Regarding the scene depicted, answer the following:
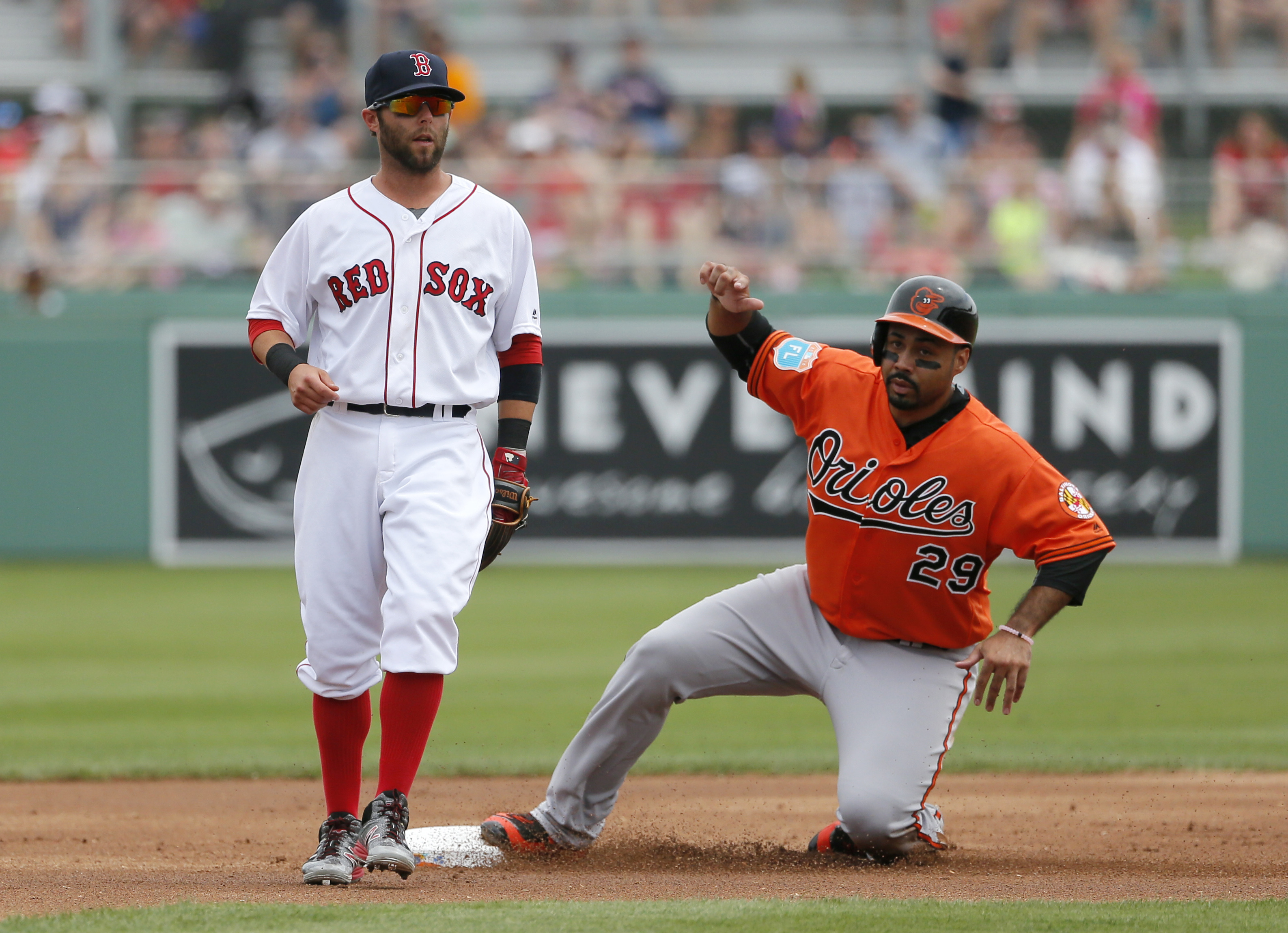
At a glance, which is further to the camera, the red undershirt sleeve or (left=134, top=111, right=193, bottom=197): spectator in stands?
(left=134, top=111, right=193, bottom=197): spectator in stands

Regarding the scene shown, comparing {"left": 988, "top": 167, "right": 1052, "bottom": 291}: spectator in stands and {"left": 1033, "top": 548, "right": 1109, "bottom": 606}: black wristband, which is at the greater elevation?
{"left": 988, "top": 167, "right": 1052, "bottom": 291}: spectator in stands

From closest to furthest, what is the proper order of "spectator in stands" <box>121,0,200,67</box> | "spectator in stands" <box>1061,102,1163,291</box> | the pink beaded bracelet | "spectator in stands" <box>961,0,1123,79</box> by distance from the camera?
the pink beaded bracelet < "spectator in stands" <box>1061,102,1163,291</box> < "spectator in stands" <box>121,0,200,67</box> < "spectator in stands" <box>961,0,1123,79</box>

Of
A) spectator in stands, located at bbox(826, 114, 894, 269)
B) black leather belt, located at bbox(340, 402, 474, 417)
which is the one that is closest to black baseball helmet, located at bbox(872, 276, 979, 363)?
black leather belt, located at bbox(340, 402, 474, 417)

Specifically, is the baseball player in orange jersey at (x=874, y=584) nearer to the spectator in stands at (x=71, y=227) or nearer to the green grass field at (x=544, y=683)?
the green grass field at (x=544, y=683)

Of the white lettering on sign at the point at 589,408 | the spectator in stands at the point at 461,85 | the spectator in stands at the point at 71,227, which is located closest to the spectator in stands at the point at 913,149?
the white lettering on sign at the point at 589,408

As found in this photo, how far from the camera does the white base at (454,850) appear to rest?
14.8ft

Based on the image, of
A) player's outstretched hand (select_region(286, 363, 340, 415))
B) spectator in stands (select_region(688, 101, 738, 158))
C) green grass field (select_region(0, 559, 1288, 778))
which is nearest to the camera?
player's outstretched hand (select_region(286, 363, 340, 415))

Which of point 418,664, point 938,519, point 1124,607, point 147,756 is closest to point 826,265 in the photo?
point 1124,607

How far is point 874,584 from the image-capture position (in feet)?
15.1

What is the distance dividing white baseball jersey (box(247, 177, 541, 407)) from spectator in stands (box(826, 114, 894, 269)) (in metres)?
8.53

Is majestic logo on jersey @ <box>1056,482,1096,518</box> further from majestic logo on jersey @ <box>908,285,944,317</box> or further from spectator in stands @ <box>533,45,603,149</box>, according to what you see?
spectator in stands @ <box>533,45,603,149</box>

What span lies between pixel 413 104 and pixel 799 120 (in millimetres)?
9756

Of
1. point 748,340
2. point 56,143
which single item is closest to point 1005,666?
point 748,340

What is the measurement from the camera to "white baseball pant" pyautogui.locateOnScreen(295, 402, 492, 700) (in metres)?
3.94
